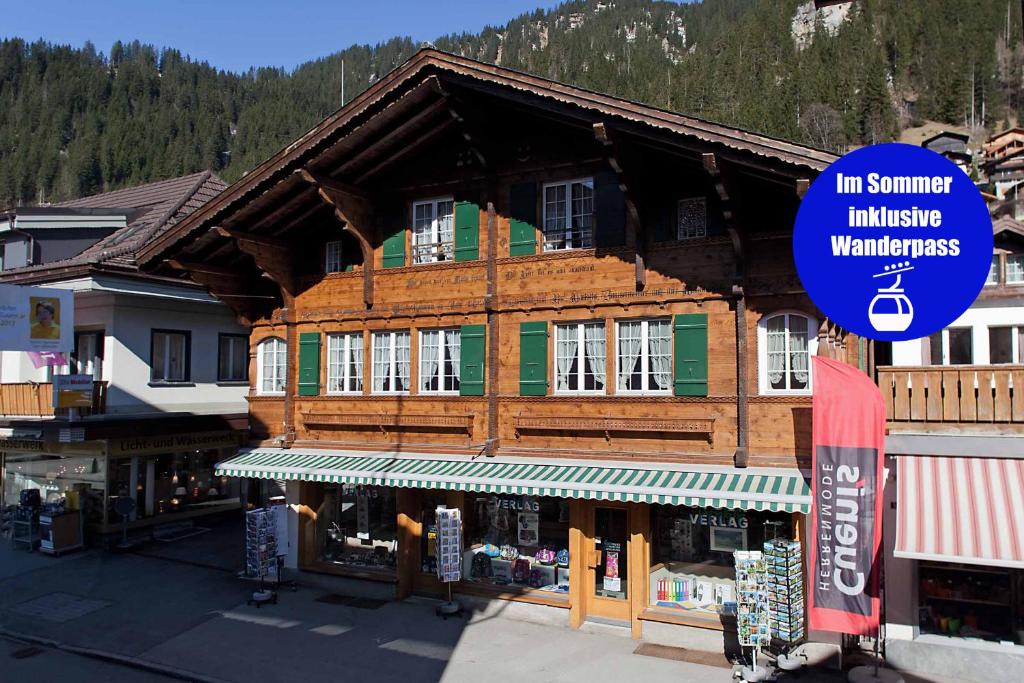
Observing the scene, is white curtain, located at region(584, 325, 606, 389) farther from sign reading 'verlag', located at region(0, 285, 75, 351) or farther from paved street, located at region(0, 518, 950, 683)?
sign reading 'verlag', located at region(0, 285, 75, 351)

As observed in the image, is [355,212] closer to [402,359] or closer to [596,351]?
[402,359]

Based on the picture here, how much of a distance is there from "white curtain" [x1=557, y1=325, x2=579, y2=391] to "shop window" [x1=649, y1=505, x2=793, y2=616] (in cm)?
302

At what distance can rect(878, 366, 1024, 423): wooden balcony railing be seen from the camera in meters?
12.1

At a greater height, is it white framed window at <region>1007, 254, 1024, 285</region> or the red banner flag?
white framed window at <region>1007, 254, 1024, 285</region>

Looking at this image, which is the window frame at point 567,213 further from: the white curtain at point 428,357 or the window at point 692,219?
the white curtain at point 428,357

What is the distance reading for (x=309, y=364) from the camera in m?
18.7

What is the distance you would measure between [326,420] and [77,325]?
9.68 metres

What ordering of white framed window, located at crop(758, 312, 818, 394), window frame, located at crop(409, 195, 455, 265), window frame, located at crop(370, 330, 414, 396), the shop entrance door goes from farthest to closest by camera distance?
1. window frame, located at crop(370, 330, 414, 396)
2. window frame, located at crop(409, 195, 455, 265)
3. the shop entrance door
4. white framed window, located at crop(758, 312, 818, 394)

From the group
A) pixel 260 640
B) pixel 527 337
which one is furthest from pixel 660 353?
pixel 260 640

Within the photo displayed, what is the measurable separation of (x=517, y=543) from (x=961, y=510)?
8201 millimetres

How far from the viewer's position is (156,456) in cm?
2322

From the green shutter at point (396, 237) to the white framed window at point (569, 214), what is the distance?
349cm

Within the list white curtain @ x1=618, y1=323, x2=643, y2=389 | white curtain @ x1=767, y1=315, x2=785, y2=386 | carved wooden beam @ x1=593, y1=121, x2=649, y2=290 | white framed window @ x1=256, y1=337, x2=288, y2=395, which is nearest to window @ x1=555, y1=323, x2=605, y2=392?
white curtain @ x1=618, y1=323, x2=643, y2=389

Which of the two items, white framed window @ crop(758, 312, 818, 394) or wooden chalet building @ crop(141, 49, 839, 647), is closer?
white framed window @ crop(758, 312, 818, 394)
